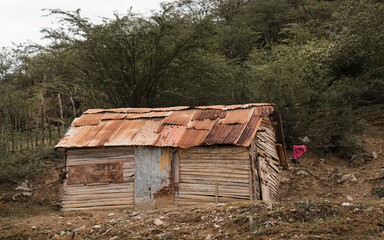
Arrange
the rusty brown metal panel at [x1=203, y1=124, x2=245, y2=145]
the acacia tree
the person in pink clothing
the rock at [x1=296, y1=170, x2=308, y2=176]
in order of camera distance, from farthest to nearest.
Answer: the acacia tree
the rock at [x1=296, y1=170, x2=308, y2=176]
the person in pink clothing
the rusty brown metal panel at [x1=203, y1=124, x2=245, y2=145]

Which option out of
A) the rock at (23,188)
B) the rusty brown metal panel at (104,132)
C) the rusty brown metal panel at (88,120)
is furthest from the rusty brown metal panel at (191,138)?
the rock at (23,188)

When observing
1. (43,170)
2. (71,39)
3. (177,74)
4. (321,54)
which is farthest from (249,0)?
(43,170)

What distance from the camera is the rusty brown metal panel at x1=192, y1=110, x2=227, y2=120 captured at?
9.17 m

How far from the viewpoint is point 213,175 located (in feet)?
27.0

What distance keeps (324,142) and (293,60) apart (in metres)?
4.39

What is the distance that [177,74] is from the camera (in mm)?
15109

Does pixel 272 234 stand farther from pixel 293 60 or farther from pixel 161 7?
pixel 293 60

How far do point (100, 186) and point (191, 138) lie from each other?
2.79 meters

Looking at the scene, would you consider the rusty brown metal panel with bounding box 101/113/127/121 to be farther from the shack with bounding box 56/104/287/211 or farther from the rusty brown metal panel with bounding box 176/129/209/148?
the rusty brown metal panel with bounding box 176/129/209/148

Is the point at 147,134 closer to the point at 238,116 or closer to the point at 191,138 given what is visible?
the point at 191,138

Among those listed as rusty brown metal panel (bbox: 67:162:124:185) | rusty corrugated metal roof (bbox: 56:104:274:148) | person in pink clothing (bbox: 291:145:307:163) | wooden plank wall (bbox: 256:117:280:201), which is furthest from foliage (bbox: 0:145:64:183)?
person in pink clothing (bbox: 291:145:307:163)

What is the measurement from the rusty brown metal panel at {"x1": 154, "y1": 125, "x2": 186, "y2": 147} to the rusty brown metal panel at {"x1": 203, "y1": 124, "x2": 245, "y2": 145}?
80 cm

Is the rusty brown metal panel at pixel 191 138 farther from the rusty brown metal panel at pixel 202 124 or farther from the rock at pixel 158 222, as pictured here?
the rock at pixel 158 222

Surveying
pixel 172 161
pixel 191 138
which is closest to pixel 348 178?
pixel 191 138
